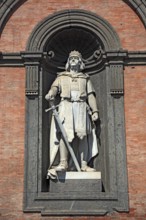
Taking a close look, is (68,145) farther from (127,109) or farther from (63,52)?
(63,52)

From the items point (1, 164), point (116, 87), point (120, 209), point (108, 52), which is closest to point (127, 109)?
point (116, 87)

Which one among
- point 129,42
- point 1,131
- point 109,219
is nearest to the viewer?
point 109,219

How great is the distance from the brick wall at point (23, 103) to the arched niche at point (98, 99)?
17 cm

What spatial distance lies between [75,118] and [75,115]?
0.08 m

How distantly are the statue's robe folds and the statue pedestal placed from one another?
42 cm

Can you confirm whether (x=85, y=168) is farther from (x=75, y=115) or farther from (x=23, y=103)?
(x=23, y=103)

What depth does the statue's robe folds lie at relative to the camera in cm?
1188

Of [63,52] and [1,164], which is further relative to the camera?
[63,52]

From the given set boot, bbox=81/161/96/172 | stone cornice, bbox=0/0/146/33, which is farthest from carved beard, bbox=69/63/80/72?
boot, bbox=81/161/96/172

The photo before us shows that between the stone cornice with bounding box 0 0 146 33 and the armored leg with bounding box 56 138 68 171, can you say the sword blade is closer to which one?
the armored leg with bounding box 56 138 68 171

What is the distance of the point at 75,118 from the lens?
1202cm

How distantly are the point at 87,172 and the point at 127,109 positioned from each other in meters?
1.80

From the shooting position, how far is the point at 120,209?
36.2 ft

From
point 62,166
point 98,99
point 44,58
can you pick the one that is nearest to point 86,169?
point 62,166
